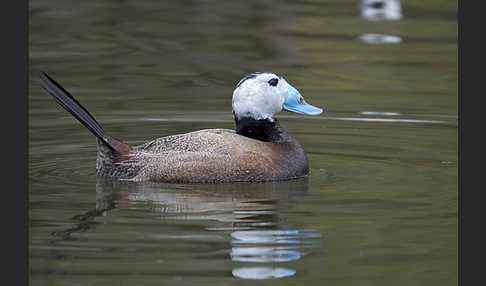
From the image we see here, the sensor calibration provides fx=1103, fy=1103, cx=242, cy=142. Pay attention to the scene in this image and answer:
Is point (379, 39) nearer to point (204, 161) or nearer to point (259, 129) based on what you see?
point (259, 129)

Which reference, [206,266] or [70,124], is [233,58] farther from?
[206,266]

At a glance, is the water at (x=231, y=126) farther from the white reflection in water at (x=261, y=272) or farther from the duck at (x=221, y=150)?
the duck at (x=221, y=150)

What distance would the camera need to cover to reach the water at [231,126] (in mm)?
6953

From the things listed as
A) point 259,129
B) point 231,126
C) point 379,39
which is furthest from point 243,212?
point 379,39

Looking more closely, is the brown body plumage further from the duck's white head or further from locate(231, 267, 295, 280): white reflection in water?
locate(231, 267, 295, 280): white reflection in water

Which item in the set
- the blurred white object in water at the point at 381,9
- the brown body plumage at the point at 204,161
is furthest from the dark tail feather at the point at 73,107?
the blurred white object in water at the point at 381,9

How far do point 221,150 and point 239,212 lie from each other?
104 centimetres

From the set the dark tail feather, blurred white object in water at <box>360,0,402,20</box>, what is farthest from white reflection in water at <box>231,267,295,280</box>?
blurred white object in water at <box>360,0,402,20</box>

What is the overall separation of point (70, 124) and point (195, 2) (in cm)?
922

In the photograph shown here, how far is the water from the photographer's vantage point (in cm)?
695

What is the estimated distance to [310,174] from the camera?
966cm

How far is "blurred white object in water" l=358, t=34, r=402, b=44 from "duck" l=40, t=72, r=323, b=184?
812 centimetres

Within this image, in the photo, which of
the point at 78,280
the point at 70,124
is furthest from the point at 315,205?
the point at 70,124

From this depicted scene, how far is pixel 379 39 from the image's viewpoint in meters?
17.7
